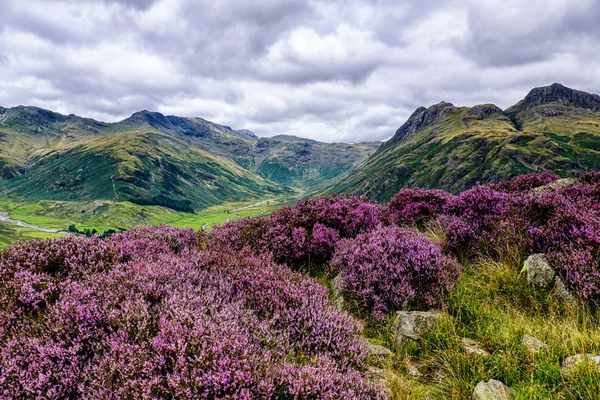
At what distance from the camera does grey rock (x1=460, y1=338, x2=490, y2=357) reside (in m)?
4.50

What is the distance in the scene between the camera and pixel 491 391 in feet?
12.6

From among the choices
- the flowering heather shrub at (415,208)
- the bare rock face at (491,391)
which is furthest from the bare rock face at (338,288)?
the flowering heather shrub at (415,208)

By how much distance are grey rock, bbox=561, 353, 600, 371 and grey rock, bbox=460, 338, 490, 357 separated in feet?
2.89

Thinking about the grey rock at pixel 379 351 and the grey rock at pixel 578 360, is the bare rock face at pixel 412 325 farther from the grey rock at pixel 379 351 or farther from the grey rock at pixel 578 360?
the grey rock at pixel 578 360

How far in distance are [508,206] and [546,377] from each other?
5.33m

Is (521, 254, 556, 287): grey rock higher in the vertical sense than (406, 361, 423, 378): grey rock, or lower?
higher

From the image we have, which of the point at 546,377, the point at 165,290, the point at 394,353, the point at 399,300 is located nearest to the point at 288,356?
the point at 394,353

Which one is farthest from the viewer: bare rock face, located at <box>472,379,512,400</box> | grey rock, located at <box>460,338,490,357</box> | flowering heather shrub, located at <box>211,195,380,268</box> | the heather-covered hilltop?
flowering heather shrub, located at <box>211,195,380,268</box>

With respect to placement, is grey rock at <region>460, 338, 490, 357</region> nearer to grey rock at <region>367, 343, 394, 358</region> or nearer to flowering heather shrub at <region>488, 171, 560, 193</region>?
grey rock at <region>367, 343, 394, 358</region>

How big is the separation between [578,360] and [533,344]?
568 millimetres

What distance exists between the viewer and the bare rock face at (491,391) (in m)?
3.78

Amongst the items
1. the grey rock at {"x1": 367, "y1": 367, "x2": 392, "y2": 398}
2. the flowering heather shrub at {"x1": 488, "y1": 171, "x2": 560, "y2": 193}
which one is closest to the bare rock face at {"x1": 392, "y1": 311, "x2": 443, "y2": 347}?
the grey rock at {"x1": 367, "y1": 367, "x2": 392, "y2": 398}

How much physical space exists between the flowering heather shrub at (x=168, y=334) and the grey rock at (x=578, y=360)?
2.56 meters

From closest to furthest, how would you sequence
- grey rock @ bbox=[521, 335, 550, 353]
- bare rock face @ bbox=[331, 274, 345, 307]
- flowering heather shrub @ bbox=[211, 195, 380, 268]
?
1. grey rock @ bbox=[521, 335, 550, 353]
2. bare rock face @ bbox=[331, 274, 345, 307]
3. flowering heather shrub @ bbox=[211, 195, 380, 268]
